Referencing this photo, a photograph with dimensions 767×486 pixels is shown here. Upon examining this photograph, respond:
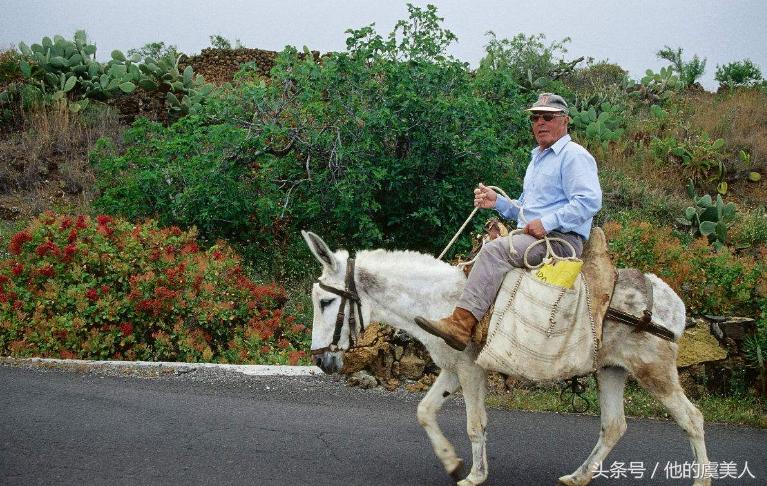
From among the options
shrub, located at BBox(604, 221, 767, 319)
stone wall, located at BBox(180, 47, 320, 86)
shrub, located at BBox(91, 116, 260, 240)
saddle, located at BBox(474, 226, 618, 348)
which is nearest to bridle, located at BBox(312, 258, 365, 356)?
saddle, located at BBox(474, 226, 618, 348)

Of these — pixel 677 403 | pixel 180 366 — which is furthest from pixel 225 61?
pixel 677 403

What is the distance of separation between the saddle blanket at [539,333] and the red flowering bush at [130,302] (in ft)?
13.7

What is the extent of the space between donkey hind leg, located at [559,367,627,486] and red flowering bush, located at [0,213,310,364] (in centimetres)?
418

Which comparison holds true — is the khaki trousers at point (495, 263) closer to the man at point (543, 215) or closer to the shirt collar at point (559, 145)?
the man at point (543, 215)

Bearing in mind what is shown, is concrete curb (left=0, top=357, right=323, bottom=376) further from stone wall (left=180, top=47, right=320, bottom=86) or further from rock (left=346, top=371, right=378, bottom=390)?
stone wall (left=180, top=47, right=320, bottom=86)

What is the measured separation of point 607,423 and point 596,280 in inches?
44.5

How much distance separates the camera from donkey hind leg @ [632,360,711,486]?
578 centimetres

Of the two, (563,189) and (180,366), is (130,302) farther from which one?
(563,189)

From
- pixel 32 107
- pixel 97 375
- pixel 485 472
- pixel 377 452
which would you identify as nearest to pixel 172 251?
pixel 97 375

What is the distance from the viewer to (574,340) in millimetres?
5680

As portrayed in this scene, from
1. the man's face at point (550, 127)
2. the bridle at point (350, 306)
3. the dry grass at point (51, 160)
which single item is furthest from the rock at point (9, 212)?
the man's face at point (550, 127)

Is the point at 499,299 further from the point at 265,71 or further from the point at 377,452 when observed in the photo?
the point at 265,71

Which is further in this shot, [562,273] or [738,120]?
[738,120]

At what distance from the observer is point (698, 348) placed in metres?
8.82
